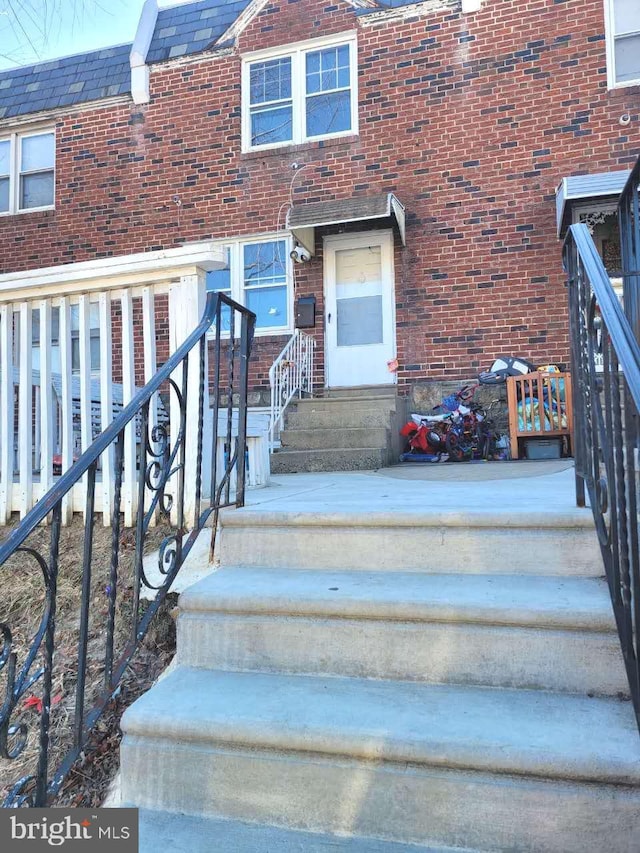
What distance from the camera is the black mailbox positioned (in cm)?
766

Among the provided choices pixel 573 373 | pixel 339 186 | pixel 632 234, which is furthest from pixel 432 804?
pixel 339 186

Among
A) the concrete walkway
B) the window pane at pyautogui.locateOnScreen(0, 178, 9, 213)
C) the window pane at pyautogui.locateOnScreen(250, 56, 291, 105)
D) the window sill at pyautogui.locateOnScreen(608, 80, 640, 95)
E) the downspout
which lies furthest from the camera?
the window pane at pyautogui.locateOnScreen(0, 178, 9, 213)

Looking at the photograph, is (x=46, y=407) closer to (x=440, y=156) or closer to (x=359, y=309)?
(x=359, y=309)

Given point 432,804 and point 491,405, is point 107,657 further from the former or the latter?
point 491,405

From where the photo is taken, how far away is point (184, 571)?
7.92 feet

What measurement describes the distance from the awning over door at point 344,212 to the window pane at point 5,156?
5.04 m

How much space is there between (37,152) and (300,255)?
4.82 metres

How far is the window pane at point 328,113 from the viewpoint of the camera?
25.5 feet


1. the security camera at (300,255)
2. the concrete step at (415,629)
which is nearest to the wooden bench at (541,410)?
the security camera at (300,255)

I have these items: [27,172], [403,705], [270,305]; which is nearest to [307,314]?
[270,305]

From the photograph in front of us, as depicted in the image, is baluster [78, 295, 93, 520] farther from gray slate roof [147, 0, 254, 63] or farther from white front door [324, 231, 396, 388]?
gray slate roof [147, 0, 254, 63]

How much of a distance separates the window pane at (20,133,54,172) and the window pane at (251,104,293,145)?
132 inches

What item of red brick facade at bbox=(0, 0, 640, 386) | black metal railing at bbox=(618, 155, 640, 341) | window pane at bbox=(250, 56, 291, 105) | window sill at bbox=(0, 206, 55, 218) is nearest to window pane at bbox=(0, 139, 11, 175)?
window sill at bbox=(0, 206, 55, 218)

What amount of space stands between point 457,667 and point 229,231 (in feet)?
24.1
